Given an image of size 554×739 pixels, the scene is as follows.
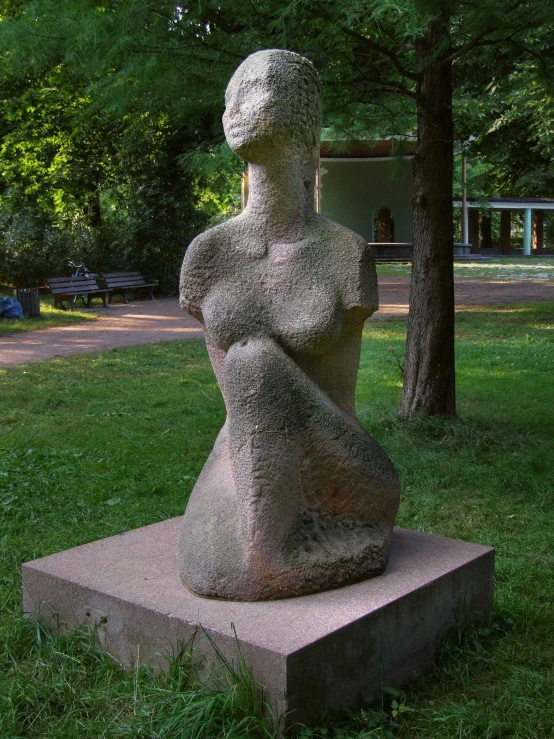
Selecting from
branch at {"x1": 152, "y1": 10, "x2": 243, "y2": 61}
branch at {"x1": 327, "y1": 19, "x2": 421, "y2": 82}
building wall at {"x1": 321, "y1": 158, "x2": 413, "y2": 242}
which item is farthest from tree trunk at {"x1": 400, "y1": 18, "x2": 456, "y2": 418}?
building wall at {"x1": 321, "y1": 158, "x2": 413, "y2": 242}

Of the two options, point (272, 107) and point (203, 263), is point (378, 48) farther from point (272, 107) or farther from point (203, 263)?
point (203, 263)

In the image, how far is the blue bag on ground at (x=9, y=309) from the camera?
55.9 ft

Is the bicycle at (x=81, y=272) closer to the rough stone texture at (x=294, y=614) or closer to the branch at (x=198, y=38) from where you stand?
the branch at (x=198, y=38)

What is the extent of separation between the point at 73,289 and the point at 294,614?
17112mm

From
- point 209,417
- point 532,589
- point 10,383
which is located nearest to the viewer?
point 532,589

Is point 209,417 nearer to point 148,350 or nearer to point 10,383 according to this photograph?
point 10,383

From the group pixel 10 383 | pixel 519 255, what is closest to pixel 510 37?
pixel 10 383

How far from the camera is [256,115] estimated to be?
3.56 meters

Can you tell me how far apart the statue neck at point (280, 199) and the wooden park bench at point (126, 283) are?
56.6ft

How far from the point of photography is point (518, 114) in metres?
15.2

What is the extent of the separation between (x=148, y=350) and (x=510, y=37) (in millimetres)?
8001

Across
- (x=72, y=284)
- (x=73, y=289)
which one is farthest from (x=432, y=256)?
(x=72, y=284)

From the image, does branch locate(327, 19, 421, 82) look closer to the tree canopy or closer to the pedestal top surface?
the tree canopy

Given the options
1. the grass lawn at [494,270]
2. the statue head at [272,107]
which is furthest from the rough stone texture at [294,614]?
the grass lawn at [494,270]
